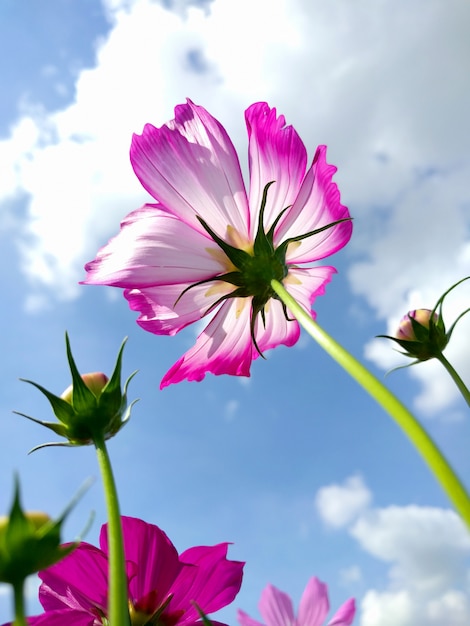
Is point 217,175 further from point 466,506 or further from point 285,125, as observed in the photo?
point 466,506

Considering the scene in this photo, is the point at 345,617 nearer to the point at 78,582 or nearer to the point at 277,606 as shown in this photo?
the point at 277,606

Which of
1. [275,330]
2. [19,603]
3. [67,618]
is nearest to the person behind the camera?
[19,603]

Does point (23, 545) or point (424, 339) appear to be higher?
point (424, 339)

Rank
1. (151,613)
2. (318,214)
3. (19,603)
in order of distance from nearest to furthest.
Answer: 1. (19,603)
2. (151,613)
3. (318,214)

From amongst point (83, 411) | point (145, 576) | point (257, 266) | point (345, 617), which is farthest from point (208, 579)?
point (345, 617)

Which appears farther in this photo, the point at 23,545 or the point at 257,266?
the point at 257,266

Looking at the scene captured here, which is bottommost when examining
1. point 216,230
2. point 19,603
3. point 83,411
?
point 19,603
